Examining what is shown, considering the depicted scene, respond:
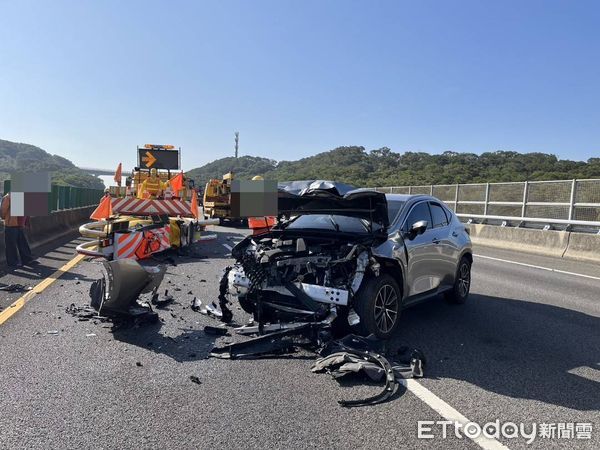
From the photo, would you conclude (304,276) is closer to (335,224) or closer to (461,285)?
(335,224)

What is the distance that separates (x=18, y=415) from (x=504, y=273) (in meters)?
10.2

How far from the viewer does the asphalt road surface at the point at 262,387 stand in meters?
3.35

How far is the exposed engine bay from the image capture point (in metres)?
5.17

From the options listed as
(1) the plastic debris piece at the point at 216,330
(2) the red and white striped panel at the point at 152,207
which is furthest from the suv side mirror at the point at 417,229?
(2) the red and white striped panel at the point at 152,207

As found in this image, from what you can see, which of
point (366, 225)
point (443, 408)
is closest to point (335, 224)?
point (366, 225)

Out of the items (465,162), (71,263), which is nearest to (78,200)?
(71,263)

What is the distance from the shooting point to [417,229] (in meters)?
5.89

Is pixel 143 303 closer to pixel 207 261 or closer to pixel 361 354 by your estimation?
pixel 361 354

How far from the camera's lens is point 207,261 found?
1148cm

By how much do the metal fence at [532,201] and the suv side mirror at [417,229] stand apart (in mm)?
11714

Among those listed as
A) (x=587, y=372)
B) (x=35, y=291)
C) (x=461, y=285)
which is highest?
(x=461, y=285)

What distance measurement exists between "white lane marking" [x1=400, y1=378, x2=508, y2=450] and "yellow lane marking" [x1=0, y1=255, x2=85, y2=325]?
4.70 metres

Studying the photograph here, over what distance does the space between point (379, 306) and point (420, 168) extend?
5076cm

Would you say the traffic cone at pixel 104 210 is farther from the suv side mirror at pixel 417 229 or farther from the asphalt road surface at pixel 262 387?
the suv side mirror at pixel 417 229
